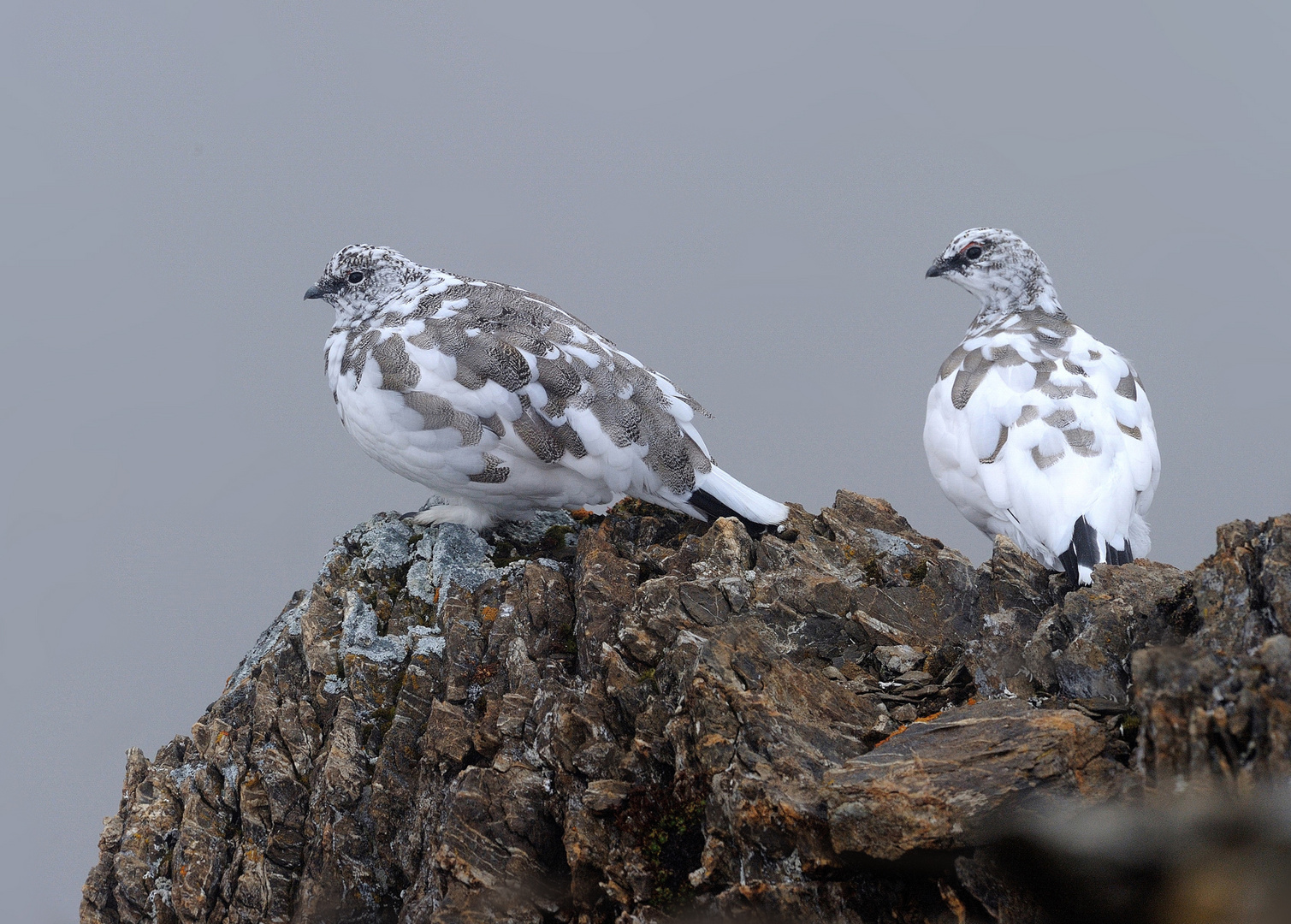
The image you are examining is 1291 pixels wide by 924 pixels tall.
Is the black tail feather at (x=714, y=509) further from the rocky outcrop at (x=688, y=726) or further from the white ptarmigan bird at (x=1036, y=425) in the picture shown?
the white ptarmigan bird at (x=1036, y=425)

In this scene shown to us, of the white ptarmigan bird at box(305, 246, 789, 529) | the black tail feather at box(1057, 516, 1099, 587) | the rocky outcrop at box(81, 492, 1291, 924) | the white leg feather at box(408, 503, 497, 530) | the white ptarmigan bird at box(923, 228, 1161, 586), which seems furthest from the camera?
the white leg feather at box(408, 503, 497, 530)

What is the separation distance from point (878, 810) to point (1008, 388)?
2.83m

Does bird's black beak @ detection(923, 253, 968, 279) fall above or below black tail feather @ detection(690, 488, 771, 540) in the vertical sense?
above

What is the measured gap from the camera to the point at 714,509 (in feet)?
14.5

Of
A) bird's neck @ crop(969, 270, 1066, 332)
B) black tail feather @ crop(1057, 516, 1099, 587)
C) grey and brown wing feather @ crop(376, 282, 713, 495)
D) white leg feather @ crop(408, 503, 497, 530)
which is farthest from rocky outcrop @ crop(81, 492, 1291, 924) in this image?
bird's neck @ crop(969, 270, 1066, 332)

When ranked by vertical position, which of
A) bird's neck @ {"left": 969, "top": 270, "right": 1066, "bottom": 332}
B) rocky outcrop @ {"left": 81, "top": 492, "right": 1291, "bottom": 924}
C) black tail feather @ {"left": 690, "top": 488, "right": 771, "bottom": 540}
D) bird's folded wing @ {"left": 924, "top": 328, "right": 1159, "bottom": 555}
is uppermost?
bird's neck @ {"left": 969, "top": 270, "right": 1066, "bottom": 332}

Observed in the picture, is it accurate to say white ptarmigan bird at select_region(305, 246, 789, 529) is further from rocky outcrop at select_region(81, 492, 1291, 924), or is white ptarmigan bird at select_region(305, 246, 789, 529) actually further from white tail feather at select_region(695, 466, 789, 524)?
rocky outcrop at select_region(81, 492, 1291, 924)

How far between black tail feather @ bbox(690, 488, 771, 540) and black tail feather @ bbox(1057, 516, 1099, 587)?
3.96ft

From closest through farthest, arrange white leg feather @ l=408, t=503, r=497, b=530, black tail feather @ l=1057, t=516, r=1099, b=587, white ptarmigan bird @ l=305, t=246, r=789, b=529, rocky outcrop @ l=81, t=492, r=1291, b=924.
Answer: rocky outcrop @ l=81, t=492, r=1291, b=924 < black tail feather @ l=1057, t=516, r=1099, b=587 < white ptarmigan bird @ l=305, t=246, r=789, b=529 < white leg feather @ l=408, t=503, r=497, b=530

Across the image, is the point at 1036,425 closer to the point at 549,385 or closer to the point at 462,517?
the point at 549,385

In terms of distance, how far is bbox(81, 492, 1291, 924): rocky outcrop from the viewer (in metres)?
2.44

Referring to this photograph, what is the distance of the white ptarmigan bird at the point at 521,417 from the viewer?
A: 14.3 ft

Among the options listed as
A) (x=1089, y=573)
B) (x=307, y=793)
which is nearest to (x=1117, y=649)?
(x=1089, y=573)

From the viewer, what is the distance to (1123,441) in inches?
177
